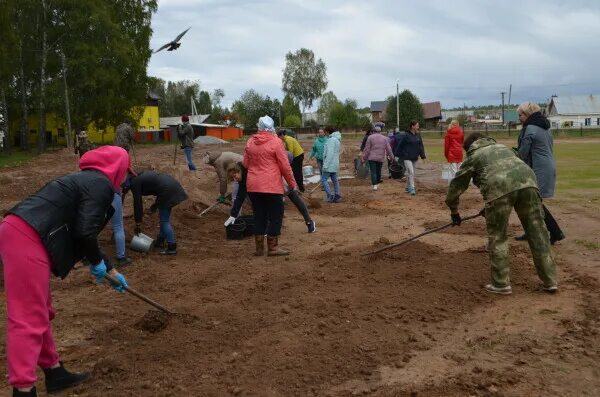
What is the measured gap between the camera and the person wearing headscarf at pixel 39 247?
10.9 feet

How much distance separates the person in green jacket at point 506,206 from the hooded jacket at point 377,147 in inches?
318

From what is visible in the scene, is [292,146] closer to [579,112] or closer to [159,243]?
[159,243]

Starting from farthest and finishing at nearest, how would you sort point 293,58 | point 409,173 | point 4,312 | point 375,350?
point 293,58 < point 409,173 < point 4,312 < point 375,350

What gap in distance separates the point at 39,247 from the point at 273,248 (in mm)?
4309

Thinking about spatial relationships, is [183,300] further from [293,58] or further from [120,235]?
[293,58]

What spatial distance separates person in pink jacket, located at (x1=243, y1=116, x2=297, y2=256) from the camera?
7.19 m

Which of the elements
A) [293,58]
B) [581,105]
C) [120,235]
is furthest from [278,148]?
[581,105]

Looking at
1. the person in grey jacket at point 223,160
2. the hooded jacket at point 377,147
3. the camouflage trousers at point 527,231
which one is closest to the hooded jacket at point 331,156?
the hooded jacket at point 377,147

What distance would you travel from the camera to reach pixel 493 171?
5.52 m

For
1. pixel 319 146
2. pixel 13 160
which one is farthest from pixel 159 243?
pixel 13 160

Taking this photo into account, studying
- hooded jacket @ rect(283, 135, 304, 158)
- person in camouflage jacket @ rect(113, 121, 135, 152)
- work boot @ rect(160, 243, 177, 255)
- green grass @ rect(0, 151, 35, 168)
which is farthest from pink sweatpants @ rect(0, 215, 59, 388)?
green grass @ rect(0, 151, 35, 168)

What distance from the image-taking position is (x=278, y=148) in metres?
7.32

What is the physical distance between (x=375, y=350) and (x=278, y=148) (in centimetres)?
360

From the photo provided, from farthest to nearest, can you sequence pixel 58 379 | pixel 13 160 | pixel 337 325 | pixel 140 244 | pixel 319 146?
pixel 13 160
pixel 319 146
pixel 140 244
pixel 337 325
pixel 58 379
